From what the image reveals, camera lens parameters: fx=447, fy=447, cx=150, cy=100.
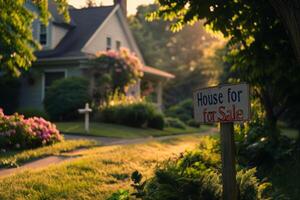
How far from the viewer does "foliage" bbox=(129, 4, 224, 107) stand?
44.2 m

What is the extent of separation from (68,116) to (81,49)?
451cm

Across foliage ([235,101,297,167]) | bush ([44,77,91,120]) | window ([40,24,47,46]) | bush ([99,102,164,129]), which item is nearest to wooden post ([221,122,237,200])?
foliage ([235,101,297,167])

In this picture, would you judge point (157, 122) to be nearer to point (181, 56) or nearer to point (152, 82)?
Answer: point (152, 82)

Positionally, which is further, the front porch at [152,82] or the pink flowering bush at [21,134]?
the front porch at [152,82]

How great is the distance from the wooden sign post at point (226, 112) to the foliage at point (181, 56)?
31406 mm

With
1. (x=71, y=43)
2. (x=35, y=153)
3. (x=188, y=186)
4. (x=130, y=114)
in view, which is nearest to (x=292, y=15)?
(x=188, y=186)

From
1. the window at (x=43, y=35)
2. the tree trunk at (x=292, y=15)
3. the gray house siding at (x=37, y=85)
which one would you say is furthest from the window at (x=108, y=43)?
the tree trunk at (x=292, y=15)

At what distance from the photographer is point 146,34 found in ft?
190

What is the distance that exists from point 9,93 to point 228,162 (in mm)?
21381

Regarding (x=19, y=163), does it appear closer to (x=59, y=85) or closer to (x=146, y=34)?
(x=59, y=85)

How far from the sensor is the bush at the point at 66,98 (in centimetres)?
2117

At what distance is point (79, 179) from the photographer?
725 centimetres

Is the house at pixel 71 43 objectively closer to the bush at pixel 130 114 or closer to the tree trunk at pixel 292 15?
the bush at pixel 130 114

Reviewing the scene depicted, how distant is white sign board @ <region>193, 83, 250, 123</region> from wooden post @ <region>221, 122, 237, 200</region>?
172 mm
